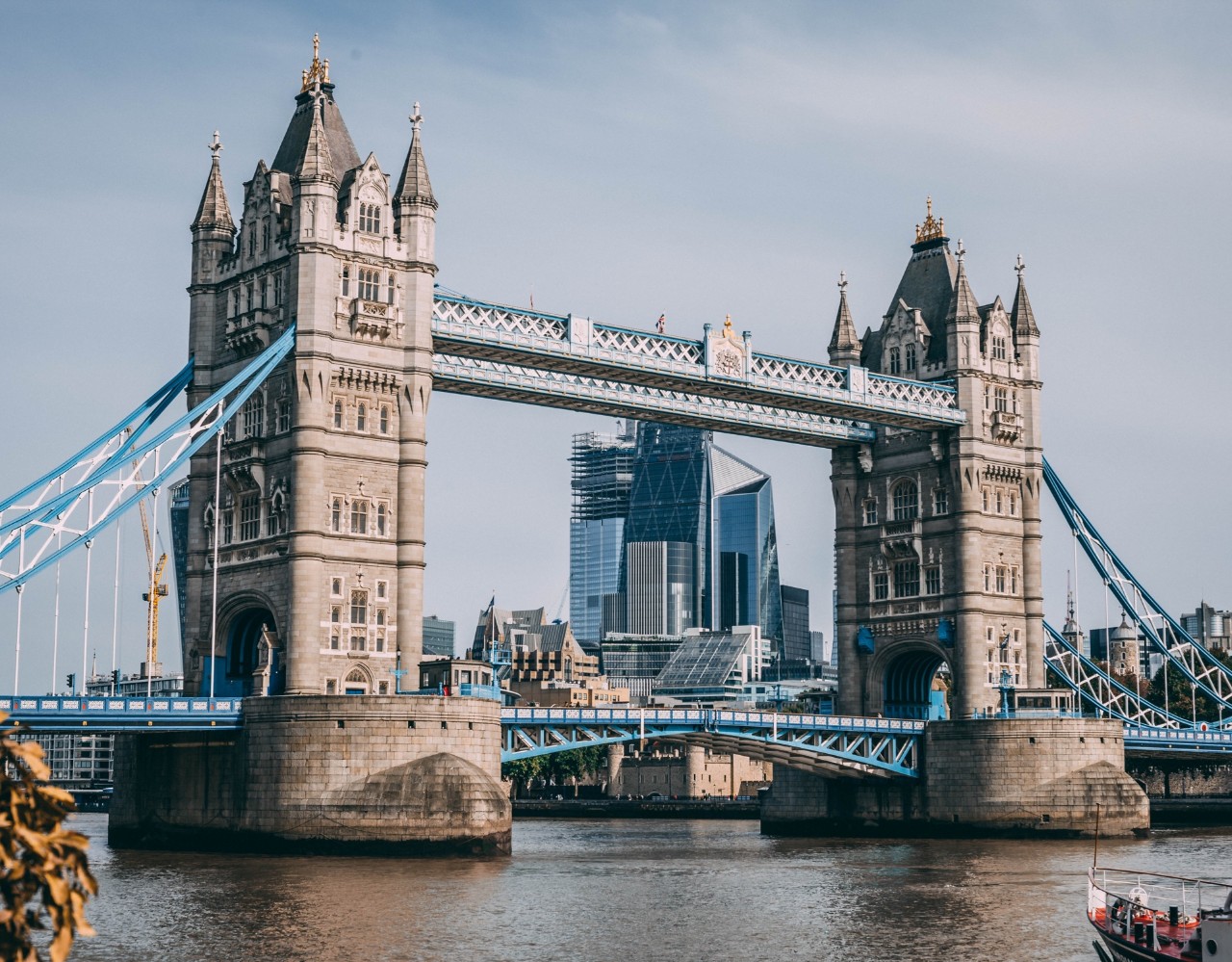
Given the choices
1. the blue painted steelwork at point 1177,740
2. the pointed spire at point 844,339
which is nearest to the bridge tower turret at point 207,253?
the pointed spire at point 844,339

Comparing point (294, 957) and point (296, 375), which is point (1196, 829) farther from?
point (294, 957)

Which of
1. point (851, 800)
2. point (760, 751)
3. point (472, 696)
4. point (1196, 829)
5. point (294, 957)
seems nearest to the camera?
point (294, 957)

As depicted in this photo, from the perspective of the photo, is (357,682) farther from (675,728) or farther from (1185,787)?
(1185,787)

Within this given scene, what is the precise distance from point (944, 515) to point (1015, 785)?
15441 millimetres

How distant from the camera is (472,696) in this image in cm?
7044

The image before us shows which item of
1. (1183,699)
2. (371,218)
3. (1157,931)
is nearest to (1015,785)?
(371,218)

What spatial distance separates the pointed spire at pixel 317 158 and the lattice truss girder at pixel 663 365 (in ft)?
24.5

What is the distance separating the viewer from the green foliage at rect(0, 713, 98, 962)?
43.8ft

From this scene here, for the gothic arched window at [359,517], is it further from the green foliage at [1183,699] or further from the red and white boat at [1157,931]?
the green foliage at [1183,699]

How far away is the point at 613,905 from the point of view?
52656 millimetres

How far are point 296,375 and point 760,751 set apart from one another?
30.5m

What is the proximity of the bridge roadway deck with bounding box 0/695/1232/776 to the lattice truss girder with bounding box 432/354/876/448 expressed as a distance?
46.7ft

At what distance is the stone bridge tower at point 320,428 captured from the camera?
71.6 metres

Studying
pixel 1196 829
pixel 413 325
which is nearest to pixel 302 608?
pixel 413 325
